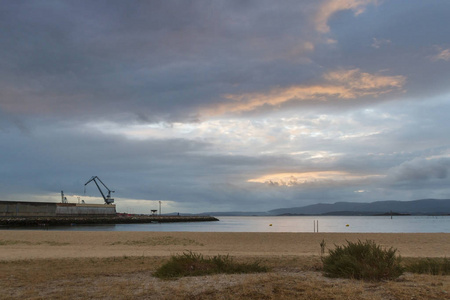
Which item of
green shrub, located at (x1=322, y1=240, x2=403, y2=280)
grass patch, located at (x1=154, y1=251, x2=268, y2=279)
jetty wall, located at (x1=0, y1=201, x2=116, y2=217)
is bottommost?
jetty wall, located at (x1=0, y1=201, x2=116, y2=217)

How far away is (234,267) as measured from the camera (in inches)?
443

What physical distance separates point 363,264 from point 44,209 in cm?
11583

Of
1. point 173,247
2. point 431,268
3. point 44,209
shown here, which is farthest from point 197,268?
point 44,209

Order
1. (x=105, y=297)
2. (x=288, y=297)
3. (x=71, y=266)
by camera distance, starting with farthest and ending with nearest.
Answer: (x=71, y=266), (x=105, y=297), (x=288, y=297)

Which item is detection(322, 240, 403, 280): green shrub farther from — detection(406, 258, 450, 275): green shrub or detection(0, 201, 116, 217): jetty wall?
detection(0, 201, 116, 217): jetty wall

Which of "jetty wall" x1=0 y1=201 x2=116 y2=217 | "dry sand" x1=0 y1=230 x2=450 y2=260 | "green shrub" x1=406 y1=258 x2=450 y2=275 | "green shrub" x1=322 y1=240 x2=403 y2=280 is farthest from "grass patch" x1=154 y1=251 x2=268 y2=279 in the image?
"jetty wall" x1=0 y1=201 x2=116 y2=217

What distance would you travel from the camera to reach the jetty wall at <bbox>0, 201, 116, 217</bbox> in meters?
102

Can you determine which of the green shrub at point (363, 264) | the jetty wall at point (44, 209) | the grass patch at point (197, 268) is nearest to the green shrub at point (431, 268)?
the green shrub at point (363, 264)

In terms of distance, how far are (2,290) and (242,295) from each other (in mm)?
5759

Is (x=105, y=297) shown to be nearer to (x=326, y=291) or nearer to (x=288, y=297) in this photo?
(x=288, y=297)

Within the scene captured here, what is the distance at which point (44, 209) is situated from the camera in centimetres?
11031

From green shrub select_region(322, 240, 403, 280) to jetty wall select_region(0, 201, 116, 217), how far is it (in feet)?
352

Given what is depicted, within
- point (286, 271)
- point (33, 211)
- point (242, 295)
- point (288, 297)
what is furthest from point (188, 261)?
point (33, 211)

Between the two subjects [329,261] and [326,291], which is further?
[329,261]
